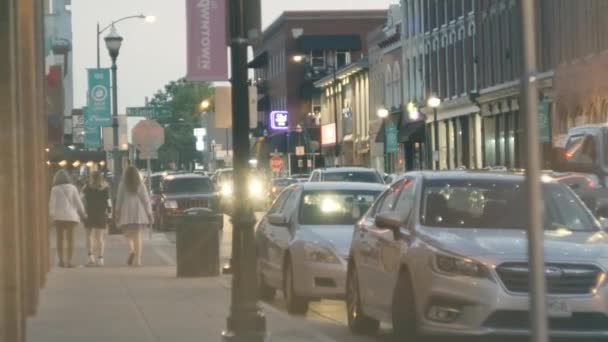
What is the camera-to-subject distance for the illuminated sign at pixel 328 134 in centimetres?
9659

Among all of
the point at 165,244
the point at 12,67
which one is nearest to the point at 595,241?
the point at 12,67

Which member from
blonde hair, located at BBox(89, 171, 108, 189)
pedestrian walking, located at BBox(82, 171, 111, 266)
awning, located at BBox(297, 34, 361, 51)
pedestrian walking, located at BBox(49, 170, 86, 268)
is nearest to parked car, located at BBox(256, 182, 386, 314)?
pedestrian walking, located at BBox(49, 170, 86, 268)

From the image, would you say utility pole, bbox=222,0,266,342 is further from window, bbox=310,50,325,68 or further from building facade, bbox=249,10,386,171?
window, bbox=310,50,325,68

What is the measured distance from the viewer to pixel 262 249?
20047mm

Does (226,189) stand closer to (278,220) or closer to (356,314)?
(278,220)

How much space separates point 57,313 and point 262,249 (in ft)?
12.0

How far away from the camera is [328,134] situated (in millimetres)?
98188

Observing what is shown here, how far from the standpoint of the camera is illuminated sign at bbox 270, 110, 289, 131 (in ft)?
337

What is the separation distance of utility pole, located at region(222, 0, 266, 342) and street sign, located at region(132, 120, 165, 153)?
80.9ft

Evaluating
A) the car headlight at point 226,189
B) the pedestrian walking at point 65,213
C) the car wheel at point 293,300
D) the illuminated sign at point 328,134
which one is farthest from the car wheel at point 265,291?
the illuminated sign at point 328,134

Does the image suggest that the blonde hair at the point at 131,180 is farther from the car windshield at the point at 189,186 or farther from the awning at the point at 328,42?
the awning at the point at 328,42

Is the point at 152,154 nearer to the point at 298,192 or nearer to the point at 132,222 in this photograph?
the point at 132,222

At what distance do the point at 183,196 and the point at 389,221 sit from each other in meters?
32.4

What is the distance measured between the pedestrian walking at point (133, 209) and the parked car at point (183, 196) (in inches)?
699
